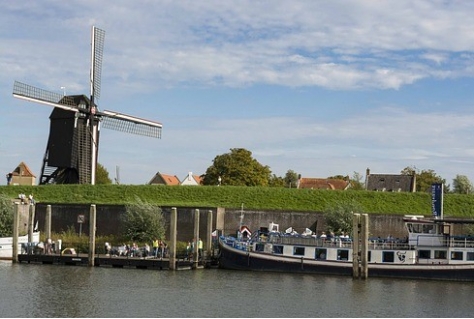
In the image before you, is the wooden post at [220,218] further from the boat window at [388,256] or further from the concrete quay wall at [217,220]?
the boat window at [388,256]

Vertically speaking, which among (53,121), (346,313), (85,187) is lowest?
(346,313)

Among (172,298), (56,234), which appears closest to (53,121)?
(56,234)

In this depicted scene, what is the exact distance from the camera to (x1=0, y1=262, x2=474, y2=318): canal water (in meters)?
32.9

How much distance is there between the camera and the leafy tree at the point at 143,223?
58.9 m

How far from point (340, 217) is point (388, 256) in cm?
1185

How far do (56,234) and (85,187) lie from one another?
8.94 m

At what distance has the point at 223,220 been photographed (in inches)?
2464

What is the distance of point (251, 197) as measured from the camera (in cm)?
6919

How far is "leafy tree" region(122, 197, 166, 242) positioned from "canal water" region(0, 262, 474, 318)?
1050 cm

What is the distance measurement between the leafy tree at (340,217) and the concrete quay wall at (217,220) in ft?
6.85

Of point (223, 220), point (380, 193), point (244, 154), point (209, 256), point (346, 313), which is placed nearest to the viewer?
point (346, 313)

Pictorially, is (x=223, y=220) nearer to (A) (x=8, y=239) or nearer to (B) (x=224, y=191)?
(B) (x=224, y=191)

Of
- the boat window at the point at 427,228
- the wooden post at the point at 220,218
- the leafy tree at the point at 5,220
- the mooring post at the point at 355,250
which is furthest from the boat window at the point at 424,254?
the leafy tree at the point at 5,220

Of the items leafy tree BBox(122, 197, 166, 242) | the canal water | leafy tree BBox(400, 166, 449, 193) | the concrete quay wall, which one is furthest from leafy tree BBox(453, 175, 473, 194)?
the canal water
